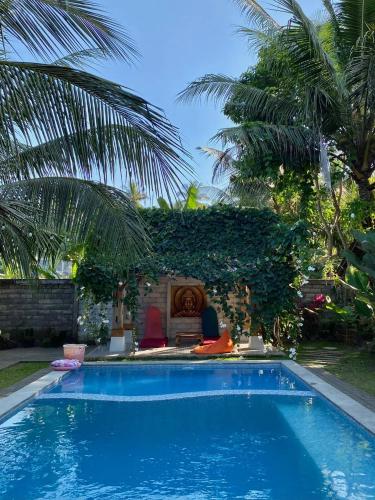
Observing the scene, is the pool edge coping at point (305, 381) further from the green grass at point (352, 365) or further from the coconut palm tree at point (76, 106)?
the coconut palm tree at point (76, 106)

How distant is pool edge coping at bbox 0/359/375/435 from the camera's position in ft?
22.3

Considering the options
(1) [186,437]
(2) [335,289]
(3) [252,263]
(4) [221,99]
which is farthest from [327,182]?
(1) [186,437]

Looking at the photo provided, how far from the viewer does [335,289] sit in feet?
53.3

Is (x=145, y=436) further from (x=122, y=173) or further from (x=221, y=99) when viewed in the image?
(x=221, y=99)

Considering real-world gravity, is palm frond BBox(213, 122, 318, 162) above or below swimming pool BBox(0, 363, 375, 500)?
above

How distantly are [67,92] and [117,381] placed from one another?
7.95 meters

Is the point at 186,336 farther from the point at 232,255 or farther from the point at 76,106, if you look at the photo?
the point at 76,106

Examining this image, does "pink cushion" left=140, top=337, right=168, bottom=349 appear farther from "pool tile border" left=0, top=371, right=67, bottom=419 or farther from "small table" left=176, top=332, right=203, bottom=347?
"pool tile border" left=0, top=371, right=67, bottom=419

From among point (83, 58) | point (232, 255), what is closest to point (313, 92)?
point (232, 255)

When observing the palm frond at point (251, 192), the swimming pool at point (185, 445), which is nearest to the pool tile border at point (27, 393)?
the swimming pool at point (185, 445)

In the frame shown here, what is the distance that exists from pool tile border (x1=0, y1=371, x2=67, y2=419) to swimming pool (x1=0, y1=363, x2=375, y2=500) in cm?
13

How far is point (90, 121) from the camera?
11.4 ft

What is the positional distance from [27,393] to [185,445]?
326 cm

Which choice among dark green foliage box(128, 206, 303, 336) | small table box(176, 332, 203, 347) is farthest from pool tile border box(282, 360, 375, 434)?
small table box(176, 332, 203, 347)
